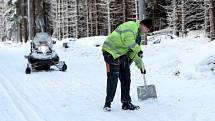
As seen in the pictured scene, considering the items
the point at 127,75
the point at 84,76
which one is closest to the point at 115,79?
the point at 127,75

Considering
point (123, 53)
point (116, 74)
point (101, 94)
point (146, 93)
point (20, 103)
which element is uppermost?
point (123, 53)

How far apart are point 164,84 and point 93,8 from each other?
39712 mm

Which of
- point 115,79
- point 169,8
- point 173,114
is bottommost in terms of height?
point 173,114

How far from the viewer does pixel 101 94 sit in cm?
1122

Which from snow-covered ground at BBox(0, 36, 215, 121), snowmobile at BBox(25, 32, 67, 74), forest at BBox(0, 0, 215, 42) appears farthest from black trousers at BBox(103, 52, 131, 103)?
forest at BBox(0, 0, 215, 42)

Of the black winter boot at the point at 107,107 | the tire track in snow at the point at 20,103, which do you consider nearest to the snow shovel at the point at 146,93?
the black winter boot at the point at 107,107

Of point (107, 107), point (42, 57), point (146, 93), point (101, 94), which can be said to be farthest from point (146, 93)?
point (42, 57)

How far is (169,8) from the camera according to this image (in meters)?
36.1

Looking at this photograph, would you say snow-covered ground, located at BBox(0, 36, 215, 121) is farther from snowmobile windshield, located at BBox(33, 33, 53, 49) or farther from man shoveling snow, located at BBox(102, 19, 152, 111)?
snowmobile windshield, located at BBox(33, 33, 53, 49)

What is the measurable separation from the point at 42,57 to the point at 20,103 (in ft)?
22.2

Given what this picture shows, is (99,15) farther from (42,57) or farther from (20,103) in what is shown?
(20,103)

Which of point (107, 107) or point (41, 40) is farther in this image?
point (41, 40)

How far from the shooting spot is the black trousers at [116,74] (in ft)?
29.6

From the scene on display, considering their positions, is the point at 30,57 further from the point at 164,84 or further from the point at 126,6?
the point at 126,6
